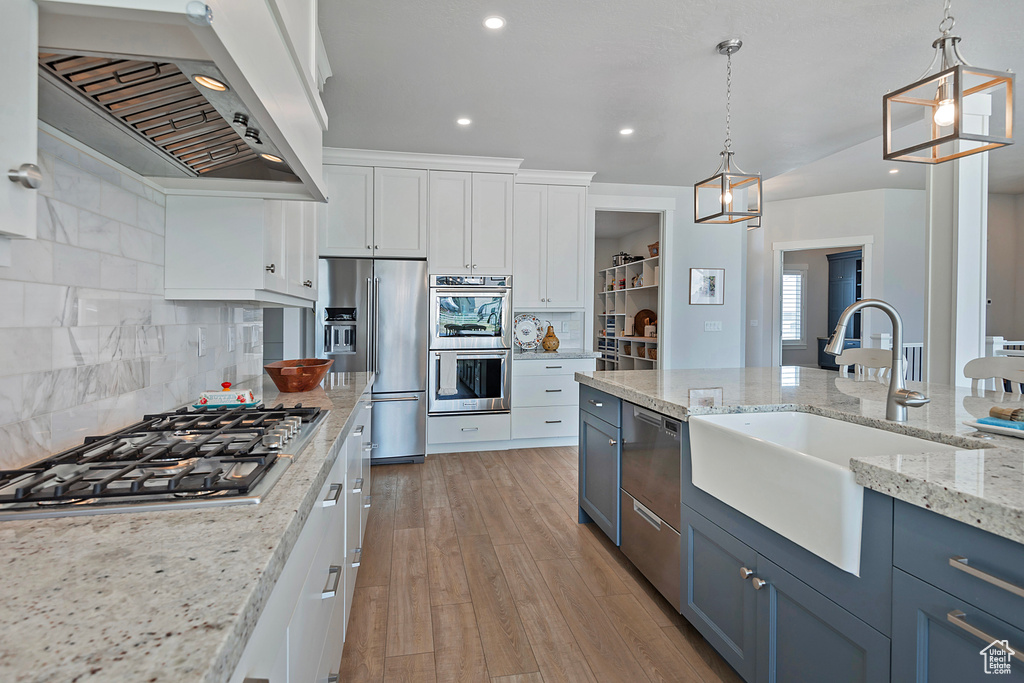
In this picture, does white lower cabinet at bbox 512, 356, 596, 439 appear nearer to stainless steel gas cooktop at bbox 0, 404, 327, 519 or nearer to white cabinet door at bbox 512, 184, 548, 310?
white cabinet door at bbox 512, 184, 548, 310

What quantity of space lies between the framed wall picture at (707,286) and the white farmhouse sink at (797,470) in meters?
3.79

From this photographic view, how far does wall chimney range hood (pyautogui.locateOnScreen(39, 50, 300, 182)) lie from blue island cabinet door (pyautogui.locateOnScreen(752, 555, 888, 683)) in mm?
1656

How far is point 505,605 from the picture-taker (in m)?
2.04

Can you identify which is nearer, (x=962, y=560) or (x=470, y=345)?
(x=962, y=560)

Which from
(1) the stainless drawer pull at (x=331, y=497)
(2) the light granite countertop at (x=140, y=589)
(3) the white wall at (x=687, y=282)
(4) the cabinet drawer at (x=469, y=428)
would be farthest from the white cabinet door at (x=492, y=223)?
(2) the light granite countertop at (x=140, y=589)

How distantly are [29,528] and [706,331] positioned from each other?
5.48 metres

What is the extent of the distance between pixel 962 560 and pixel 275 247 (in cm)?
222

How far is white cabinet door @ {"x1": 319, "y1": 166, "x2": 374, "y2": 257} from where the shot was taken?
4.15 m

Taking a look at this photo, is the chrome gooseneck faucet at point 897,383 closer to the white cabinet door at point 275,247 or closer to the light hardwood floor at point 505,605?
the light hardwood floor at point 505,605

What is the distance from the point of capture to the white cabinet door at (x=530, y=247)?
15.6 feet

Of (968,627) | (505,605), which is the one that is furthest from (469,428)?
(968,627)

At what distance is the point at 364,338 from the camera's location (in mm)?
4043

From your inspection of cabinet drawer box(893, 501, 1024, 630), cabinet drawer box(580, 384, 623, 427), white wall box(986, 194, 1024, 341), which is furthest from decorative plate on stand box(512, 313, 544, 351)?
white wall box(986, 194, 1024, 341)

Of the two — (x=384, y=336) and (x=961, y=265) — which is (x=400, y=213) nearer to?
(x=384, y=336)
